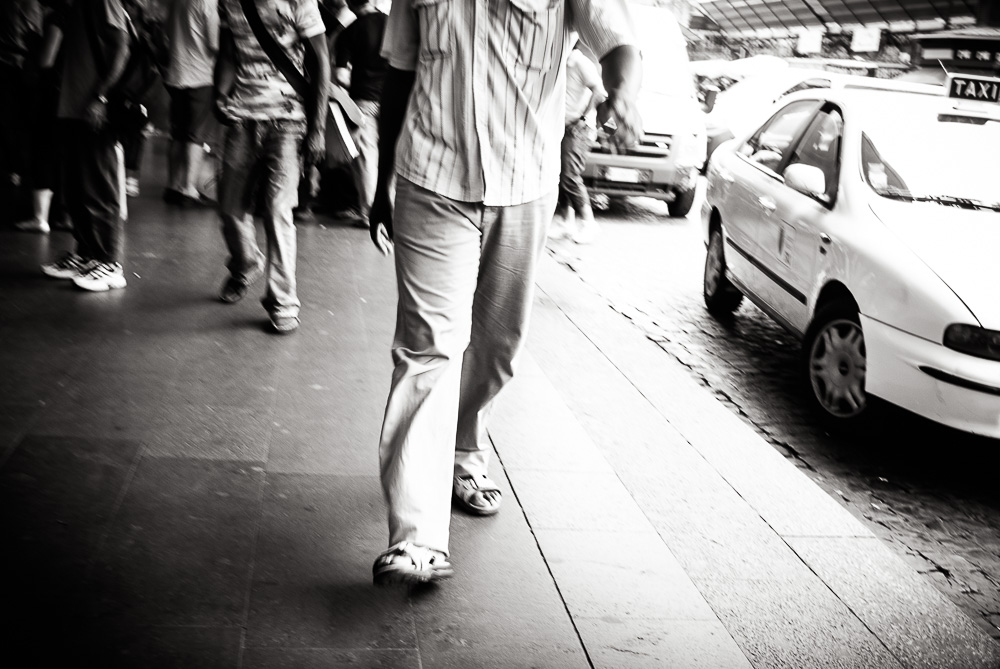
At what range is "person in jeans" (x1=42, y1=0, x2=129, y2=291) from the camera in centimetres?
590

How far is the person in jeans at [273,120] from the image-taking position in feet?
18.7

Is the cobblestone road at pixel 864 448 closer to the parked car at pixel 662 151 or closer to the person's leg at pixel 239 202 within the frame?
the person's leg at pixel 239 202

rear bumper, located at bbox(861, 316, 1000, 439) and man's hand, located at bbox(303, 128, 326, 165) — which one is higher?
man's hand, located at bbox(303, 128, 326, 165)

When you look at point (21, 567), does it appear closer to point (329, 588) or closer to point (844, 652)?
point (329, 588)

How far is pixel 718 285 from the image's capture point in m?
8.11

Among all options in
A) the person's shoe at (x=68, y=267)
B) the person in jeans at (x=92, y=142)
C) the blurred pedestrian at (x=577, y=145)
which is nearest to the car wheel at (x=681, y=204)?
the blurred pedestrian at (x=577, y=145)

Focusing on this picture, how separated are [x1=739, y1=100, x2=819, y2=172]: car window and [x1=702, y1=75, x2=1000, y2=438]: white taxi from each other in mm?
12

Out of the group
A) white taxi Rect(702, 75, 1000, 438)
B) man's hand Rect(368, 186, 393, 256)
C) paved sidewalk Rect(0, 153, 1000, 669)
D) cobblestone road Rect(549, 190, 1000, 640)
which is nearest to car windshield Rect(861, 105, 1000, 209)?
white taxi Rect(702, 75, 1000, 438)

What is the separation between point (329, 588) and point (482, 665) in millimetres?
571

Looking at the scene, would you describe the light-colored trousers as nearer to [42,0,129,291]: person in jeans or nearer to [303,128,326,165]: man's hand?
[303,128,326,165]: man's hand

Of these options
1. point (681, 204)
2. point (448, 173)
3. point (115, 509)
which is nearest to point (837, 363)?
point (448, 173)

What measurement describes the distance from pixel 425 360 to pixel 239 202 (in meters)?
3.20

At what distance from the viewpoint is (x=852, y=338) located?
18.5 ft

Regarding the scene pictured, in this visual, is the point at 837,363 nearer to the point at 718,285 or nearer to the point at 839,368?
the point at 839,368
